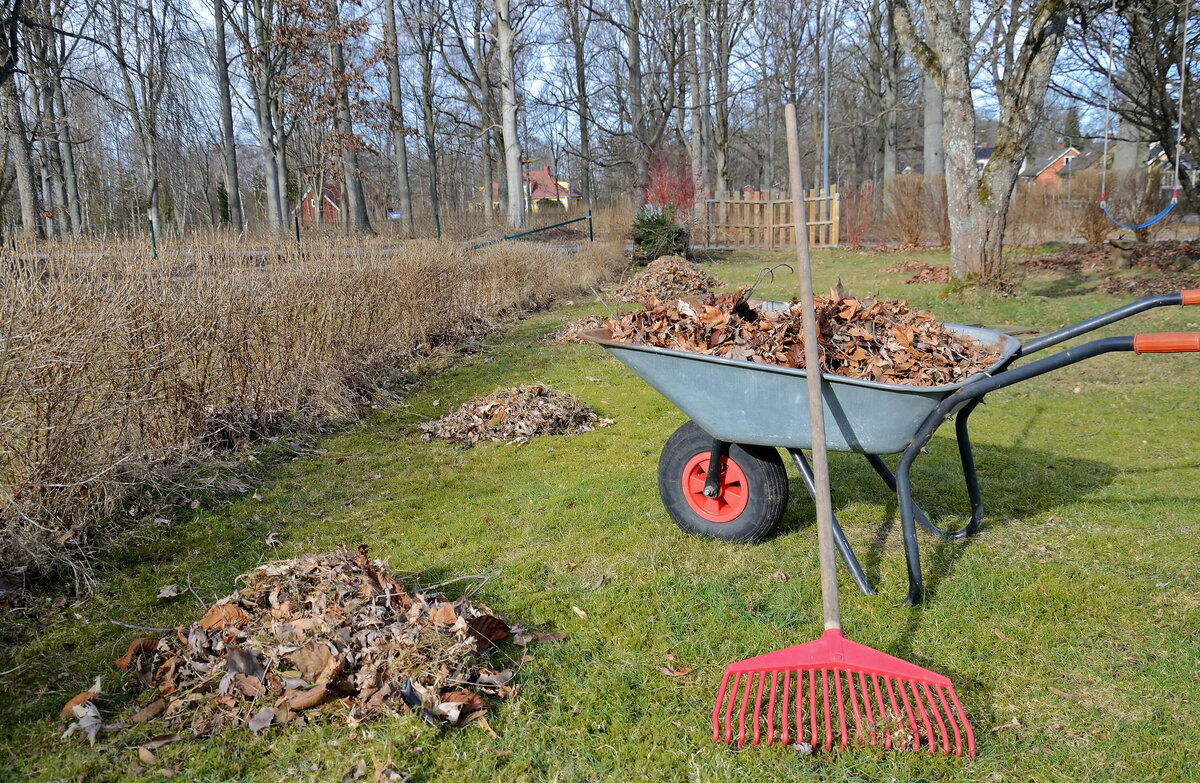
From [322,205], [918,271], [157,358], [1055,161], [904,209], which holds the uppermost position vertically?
[1055,161]

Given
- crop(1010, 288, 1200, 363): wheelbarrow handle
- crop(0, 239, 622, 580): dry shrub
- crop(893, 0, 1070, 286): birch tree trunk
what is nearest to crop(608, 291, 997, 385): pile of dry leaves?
crop(1010, 288, 1200, 363): wheelbarrow handle

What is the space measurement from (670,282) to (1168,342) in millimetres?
9713

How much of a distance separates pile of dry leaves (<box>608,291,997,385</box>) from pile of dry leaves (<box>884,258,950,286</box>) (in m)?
8.89

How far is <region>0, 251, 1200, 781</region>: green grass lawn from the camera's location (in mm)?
2137

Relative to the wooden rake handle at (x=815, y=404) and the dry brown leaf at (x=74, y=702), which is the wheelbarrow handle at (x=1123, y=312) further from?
the dry brown leaf at (x=74, y=702)

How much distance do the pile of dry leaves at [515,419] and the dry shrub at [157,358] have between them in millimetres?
942

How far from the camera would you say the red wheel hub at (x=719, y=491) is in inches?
134

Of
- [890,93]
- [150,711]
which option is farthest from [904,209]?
[150,711]

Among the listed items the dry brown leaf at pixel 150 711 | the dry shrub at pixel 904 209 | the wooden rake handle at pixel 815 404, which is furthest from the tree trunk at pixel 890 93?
the dry brown leaf at pixel 150 711

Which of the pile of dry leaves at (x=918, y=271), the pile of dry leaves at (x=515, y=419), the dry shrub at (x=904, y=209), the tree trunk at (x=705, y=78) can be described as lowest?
the pile of dry leaves at (x=515, y=419)

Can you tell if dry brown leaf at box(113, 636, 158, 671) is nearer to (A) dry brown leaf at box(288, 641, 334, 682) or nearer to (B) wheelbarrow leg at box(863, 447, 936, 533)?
(A) dry brown leaf at box(288, 641, 334, 682)

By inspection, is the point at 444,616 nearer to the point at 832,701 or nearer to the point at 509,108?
the point at 832,701

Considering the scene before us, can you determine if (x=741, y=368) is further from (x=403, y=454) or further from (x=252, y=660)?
(x=403, y=454)

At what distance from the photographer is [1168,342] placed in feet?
7.56
